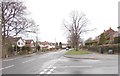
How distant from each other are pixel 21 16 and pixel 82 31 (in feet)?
108

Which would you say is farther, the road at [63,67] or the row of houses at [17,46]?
the row of houses at [17,46]

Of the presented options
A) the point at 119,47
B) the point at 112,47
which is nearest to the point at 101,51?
the point at 112,47

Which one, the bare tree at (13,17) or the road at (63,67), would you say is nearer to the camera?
the road at (63,67)

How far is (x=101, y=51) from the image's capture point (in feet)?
187

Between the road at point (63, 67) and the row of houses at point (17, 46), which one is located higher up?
the row of houses at point (17, 46)

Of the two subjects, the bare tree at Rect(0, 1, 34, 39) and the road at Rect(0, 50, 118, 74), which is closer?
the road at Rect(0, 50, 118, 74)

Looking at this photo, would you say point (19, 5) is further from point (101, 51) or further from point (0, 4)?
point (101, 51)

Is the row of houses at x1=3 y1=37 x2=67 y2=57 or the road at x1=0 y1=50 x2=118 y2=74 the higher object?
the row of houses at x1=3 y1=37 x2=67 y2=57

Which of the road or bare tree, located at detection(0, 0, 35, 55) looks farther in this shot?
bare tree, located at detection(0, 0, 35, 55)

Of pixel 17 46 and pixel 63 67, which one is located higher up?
pixel 17 46

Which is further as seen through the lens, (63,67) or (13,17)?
(13,17)

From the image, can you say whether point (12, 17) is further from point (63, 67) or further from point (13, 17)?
point (63, 67)

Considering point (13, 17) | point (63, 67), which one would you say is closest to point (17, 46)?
point (13, 17)

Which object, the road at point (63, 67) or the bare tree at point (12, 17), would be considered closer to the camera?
the road at point (63, 67)
